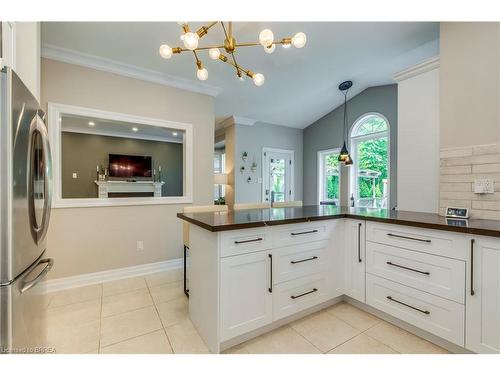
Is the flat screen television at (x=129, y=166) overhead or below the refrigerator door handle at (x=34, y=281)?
overhead

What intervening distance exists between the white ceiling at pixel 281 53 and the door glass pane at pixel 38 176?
1.78 metres

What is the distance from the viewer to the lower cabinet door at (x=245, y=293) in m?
1.48

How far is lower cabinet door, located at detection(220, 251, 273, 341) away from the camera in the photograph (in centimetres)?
148

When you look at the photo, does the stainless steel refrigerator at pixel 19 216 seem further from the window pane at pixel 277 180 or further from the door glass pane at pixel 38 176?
the window pane at pixel 277 180

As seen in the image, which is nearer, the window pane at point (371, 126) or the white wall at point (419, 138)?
the white wall at point (419, 138)

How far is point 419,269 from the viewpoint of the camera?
5.36 ft

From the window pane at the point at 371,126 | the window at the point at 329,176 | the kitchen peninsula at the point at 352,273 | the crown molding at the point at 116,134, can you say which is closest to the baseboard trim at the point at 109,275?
the kitchen peninsula at the point at 352,273

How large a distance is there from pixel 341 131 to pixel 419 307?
443 cm

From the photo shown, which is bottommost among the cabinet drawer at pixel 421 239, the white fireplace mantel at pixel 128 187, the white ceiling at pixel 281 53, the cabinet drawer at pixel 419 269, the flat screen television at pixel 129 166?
the cabinet drawer at pixel 419 269

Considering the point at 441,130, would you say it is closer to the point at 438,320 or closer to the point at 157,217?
the point at 438,320

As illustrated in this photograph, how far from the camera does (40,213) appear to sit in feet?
4.09

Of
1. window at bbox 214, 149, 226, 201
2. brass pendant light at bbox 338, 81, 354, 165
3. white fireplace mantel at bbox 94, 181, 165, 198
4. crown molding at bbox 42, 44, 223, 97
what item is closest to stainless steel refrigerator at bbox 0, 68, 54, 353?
crown molding at bbox 42, 44, 223, 97
